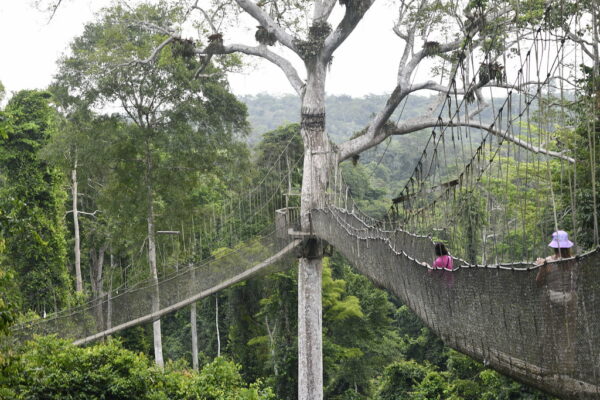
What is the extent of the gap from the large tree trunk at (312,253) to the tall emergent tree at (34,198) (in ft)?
22.5

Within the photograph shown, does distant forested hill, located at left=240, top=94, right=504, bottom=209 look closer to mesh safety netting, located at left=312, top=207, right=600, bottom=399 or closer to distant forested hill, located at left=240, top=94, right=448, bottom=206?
distant forested hill, located at left=240, top=94, right=448, bottom=206

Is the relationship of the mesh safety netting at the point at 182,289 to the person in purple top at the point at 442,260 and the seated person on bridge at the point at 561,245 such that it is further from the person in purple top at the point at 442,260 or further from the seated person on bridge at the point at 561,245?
the seated person on bridge at the point at 561,245

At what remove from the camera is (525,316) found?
2197 millimetres

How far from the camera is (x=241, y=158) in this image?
11.0 meters

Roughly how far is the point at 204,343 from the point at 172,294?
988 cm

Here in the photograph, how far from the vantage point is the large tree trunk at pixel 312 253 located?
7.86 m

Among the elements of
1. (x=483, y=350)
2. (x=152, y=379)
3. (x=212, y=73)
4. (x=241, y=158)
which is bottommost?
(x=152, y=379)

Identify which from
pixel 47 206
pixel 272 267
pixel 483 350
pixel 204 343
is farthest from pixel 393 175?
pixel 483 350

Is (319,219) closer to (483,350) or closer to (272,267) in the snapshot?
(272,267)

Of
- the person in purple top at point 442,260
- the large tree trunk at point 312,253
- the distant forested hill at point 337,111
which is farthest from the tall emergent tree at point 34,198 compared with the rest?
the distant forested hill at point 337,111

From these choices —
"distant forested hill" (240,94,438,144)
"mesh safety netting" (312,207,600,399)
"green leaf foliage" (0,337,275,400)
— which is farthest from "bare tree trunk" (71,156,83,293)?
"distant forested hill" (240,94,438,144)

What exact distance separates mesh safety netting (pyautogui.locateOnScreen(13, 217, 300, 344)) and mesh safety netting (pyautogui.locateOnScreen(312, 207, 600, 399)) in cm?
477

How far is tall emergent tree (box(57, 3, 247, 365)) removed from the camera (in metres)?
9.88

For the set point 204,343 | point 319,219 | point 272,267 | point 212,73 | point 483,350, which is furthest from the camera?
point 204,343
